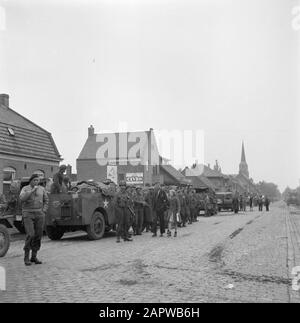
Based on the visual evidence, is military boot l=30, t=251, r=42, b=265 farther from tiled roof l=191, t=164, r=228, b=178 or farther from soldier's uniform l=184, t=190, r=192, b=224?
tiled roof l=191, t=164, r=228, b=178

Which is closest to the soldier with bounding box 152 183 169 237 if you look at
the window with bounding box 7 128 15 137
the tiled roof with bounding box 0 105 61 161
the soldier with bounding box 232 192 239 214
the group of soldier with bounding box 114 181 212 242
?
the group of soldier with bounding box 114 181 212 242

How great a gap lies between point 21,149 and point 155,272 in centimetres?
1958

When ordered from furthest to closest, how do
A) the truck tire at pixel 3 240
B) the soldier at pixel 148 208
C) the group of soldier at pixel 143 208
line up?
1. the soldier at pixel 148 208
2. the group of soldier at pixel 143 208
3. the truck tire at pixel 3 240

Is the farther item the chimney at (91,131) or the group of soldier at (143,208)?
the chimney at (91,131)

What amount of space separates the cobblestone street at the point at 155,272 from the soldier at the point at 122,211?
0.74 metres

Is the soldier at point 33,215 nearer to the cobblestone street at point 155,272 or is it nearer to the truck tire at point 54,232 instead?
the cobblestone street at point 155,272

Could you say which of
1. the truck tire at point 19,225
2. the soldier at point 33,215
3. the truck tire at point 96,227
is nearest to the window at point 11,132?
the truck tire at point 19,225

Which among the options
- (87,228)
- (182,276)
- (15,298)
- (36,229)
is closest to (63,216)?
(87,228)

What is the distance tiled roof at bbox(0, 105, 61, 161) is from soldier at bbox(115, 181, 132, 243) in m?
12.1

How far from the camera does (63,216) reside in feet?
45.9

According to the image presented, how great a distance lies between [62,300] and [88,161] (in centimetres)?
4866

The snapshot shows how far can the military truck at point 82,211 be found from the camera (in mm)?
13914

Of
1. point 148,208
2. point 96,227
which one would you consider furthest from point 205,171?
point 96,227
